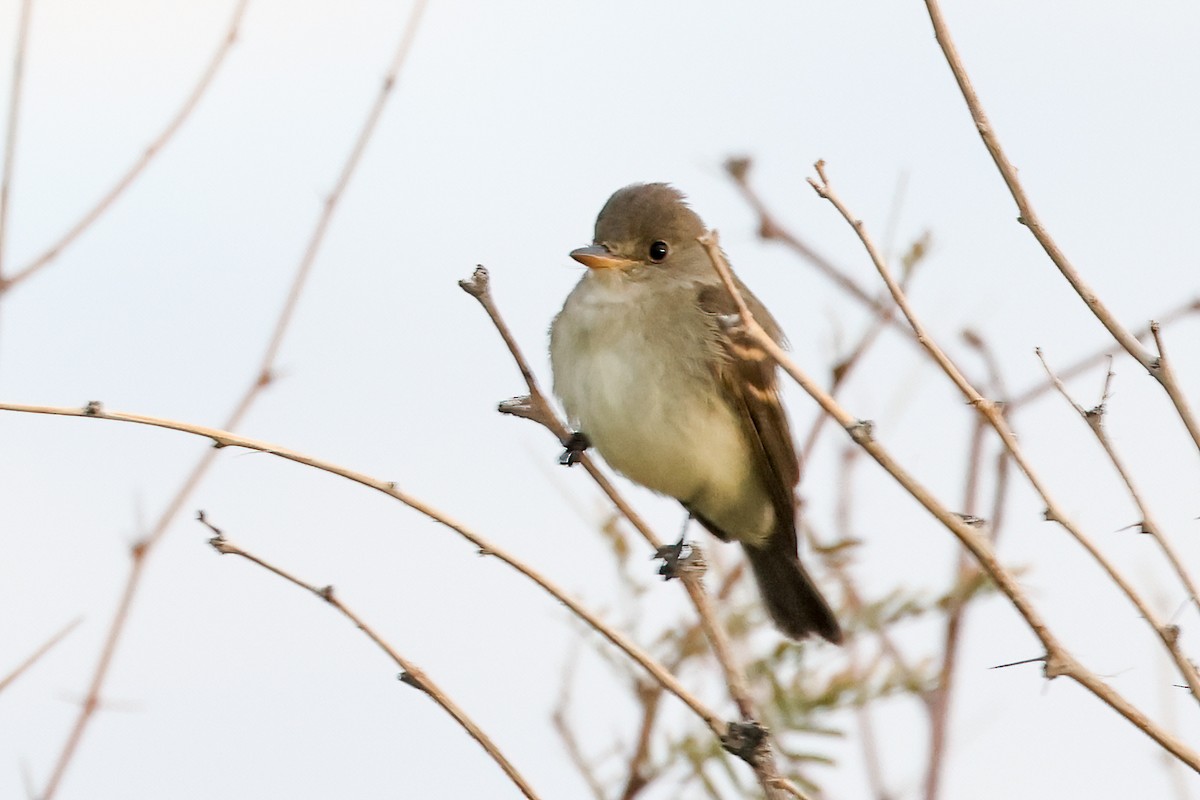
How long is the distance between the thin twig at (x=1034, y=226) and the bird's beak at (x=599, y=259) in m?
2.49

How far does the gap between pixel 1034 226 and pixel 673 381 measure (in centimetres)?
236

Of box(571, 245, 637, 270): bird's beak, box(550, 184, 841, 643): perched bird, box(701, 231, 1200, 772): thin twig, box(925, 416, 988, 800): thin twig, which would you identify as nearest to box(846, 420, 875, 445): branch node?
box(701, 231, 1200, 772): thin twig

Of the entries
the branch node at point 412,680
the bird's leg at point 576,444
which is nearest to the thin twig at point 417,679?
the branch node at point 412,680

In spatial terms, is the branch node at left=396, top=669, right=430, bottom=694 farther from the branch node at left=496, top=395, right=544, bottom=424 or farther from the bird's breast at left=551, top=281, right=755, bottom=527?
the bird's breast at left=551, top=281, right=755, bottom=527

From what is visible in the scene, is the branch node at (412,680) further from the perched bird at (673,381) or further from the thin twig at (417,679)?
the perched bird at (673,381)

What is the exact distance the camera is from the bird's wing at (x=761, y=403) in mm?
4629

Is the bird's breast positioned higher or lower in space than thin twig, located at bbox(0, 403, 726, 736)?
higher

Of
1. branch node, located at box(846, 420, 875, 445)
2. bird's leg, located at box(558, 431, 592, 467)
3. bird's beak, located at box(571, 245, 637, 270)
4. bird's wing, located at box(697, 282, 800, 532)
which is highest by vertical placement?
bird's beak, located at box(571, 245, 637, 270)

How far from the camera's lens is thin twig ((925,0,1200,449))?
2.19 metres

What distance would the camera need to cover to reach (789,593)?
4.84 metres

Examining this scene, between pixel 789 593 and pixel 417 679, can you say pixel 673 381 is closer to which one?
pixel 789 593

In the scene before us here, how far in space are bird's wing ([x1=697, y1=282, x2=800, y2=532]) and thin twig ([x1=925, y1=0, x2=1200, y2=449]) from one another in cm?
225

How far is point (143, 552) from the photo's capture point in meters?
3.24

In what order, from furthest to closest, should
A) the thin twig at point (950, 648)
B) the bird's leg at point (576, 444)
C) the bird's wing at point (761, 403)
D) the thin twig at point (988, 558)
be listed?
the bird's wing at point (761, 403) < the bird's leg at point (576, 444) < the thin twig at point (950, 648) < the thin twig at point (988, 558)
